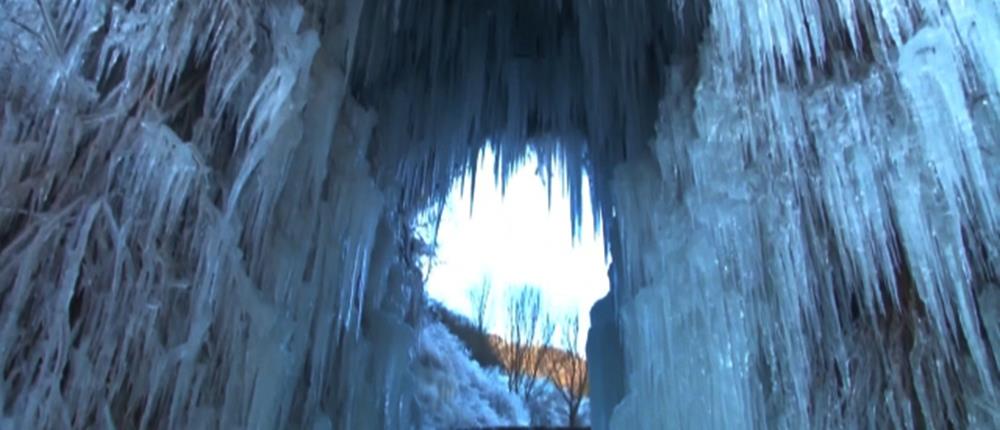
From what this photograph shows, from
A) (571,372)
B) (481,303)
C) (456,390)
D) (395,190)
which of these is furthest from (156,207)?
(481,303)

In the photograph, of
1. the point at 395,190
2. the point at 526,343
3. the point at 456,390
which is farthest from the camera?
the point at 526,343

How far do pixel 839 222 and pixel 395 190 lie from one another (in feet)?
9.42

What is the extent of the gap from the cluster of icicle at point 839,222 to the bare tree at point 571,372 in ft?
26.4

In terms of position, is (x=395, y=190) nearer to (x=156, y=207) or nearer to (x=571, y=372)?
(x=156, y=207)

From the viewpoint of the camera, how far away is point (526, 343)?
13.5 metres

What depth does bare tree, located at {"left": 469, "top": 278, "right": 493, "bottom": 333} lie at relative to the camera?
14.1 metres

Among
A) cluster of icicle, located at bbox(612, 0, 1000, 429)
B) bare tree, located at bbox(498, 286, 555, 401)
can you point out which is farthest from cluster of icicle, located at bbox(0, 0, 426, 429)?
bare tree, located at bbox(498, 286, 555, 401)

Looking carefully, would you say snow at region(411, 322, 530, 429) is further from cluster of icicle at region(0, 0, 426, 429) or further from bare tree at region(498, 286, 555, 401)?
cluster of icicle at region(0, 0, 426, 429)

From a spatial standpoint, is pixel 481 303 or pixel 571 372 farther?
pixel 481 303

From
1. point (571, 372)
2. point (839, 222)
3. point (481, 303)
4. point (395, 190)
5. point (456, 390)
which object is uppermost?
point (481, 303)

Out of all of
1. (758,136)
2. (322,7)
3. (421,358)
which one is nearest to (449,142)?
(322,7)

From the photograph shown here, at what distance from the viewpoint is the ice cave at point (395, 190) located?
8.20ft

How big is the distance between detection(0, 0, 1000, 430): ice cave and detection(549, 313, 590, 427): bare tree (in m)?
7.50

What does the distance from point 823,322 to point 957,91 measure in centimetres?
115
